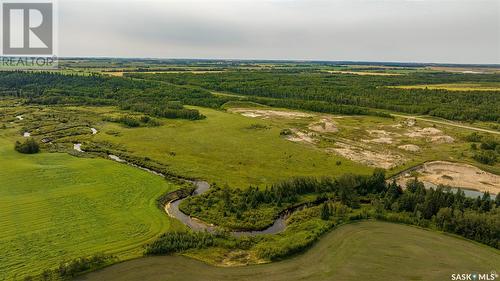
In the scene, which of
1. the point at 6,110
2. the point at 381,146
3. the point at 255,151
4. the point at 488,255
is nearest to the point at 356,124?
the point at 381,146

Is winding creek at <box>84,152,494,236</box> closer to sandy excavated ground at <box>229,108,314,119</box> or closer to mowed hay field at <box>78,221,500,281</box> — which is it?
mowed hay field at <box>78,221,500,281</box>

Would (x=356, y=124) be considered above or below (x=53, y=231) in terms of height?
above

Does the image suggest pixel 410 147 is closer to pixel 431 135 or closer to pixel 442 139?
pixel 442 139

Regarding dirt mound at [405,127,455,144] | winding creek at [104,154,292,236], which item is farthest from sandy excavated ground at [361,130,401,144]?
winding creek at [104,154,292,236]

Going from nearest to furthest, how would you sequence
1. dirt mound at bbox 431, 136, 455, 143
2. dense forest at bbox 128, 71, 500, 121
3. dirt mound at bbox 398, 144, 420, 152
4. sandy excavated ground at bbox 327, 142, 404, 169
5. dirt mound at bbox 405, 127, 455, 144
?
sandy excavated ground at bbox 327, 142, 404, 169 → dirt mound at bbox 398, 144, 420, 152 → dirt mound at bbox 431, 136, 455, 143 → dirt mound at bbox 405, 127, 455, 144 → dense forest at bbox 128, 71, 500, 121

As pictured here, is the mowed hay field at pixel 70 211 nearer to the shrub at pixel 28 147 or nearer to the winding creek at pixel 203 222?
the winding creek at pixel 203 222

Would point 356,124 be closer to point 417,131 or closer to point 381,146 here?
point 417,131
